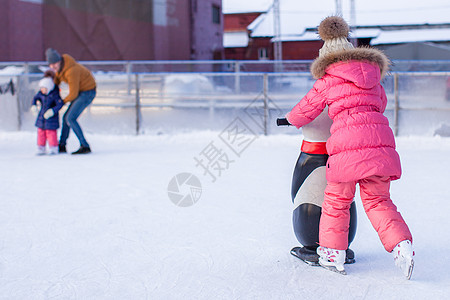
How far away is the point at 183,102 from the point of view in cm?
904

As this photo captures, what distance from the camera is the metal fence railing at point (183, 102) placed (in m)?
8.55

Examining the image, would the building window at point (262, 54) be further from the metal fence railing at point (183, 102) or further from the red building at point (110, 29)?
the metal fence railing at point (183, 102)

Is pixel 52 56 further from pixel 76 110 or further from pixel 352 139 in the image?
pixel 352 139

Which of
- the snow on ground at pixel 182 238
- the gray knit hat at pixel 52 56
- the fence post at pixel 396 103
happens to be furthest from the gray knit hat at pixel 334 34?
the fence post at pixel 396 103

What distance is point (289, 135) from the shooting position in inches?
328

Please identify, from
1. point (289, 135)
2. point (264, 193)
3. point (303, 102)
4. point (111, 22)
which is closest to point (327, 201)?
point (303, 102)

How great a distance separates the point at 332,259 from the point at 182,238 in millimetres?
1066

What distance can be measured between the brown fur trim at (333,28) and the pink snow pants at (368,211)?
70 cm

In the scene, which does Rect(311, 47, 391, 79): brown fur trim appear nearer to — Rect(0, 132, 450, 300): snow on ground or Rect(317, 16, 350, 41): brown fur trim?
Rect(317, 16, 350, 41): brown fur trim

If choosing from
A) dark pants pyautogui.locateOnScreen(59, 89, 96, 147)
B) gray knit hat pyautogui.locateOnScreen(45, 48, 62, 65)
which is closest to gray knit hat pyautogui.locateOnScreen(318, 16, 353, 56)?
gray knit hat pyautogui.locateOnScreen(45, 48, 62, 65)

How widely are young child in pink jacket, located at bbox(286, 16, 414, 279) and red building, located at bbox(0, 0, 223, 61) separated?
13.3 m

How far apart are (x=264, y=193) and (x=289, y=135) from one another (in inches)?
154

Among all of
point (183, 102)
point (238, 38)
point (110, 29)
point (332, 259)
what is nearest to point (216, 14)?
point (238, 38)

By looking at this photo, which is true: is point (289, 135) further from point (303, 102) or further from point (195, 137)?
point (303, 102)
